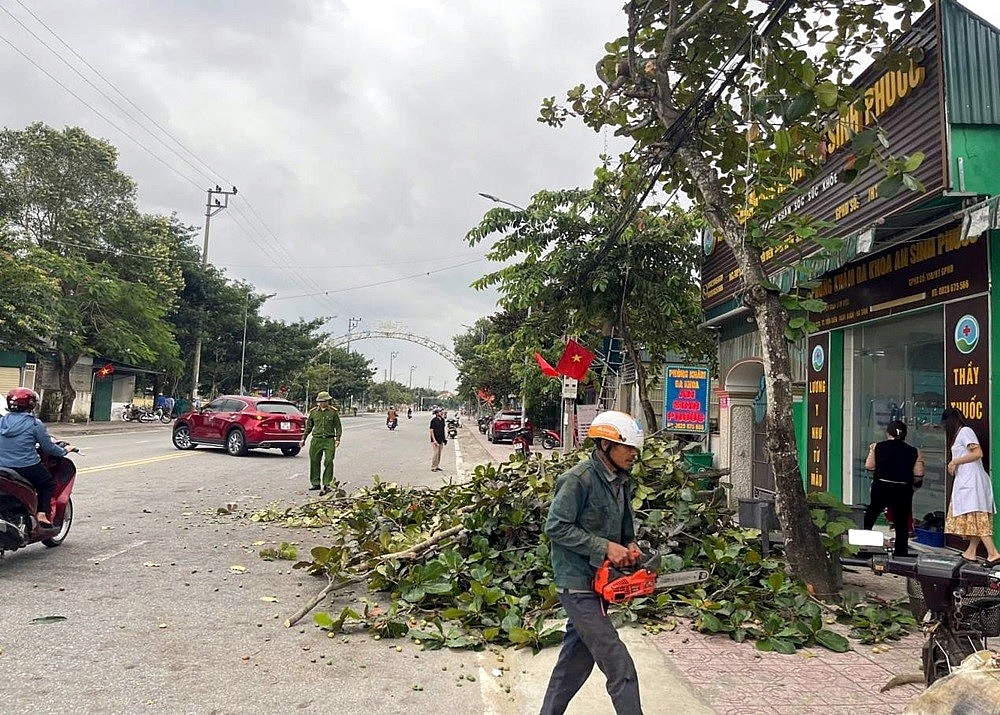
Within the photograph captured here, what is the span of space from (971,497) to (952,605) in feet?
14.6

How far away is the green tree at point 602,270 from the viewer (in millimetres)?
14234

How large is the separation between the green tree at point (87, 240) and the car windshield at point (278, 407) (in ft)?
46.8

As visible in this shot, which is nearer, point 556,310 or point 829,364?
point 829,364

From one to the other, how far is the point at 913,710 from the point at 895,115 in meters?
7.88

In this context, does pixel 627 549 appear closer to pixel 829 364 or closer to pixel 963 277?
pixel 963 277

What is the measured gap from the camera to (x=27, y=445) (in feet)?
23.4

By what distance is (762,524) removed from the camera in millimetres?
7391

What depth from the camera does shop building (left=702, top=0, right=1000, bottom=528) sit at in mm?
7602

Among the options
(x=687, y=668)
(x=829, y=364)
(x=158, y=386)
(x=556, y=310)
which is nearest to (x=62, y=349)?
(x=158, y=386)

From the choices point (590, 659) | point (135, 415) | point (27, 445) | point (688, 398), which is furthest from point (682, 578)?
point (135, 415)

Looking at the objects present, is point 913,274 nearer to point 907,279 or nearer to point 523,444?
point 907,279

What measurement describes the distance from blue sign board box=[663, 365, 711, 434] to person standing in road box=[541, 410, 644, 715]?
870 centimetres

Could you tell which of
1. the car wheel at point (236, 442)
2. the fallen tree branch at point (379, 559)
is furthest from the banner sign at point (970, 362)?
the car wheel at point (236, 442)

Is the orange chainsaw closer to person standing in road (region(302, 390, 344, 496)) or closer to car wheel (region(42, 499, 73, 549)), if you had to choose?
car wheel (region(42, 499, 73, 549))
